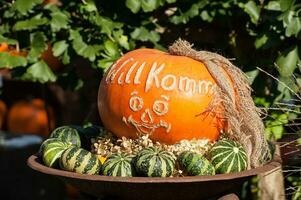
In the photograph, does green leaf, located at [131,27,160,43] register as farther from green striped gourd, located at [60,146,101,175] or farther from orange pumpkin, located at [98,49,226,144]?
green striped gourd, located at [60,146,101,175]

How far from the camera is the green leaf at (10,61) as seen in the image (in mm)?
3445

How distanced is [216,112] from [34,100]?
3.89 meters

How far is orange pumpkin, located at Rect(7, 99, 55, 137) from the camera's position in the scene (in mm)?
5879

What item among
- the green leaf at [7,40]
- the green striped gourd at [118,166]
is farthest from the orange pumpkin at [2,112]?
the green striped gourd at [118,166]

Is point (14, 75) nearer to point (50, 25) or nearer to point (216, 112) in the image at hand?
point (50, 25)

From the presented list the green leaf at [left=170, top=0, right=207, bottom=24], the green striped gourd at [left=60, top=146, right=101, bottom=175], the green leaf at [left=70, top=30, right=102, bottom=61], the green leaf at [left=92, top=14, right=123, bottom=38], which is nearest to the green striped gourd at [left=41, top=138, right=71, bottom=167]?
the green striped gourd at [left=60, top=146, right=101, bottom=175]

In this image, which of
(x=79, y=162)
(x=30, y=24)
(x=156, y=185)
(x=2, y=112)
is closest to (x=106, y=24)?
(x=30, y=24)

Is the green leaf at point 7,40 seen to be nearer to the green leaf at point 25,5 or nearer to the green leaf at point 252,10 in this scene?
the green leaf at point 25,5

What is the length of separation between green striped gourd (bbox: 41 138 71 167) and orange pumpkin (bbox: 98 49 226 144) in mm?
259

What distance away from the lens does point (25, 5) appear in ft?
10.9

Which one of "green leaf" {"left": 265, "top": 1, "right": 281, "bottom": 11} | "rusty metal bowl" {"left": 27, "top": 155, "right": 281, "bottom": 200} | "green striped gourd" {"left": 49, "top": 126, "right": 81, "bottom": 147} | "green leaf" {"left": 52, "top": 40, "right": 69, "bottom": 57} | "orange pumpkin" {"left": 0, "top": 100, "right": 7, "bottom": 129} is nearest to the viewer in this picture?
"rusty metal bowl" {"left": 27, "top": 155, "right": 281, "bottom": 200}

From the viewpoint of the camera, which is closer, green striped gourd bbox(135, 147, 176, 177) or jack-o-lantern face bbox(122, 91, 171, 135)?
green striped gourd bbox(135, 147, 176, 177)

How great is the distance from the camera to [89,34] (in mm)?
3467

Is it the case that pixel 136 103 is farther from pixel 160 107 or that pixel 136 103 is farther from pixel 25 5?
pixel 25 5
